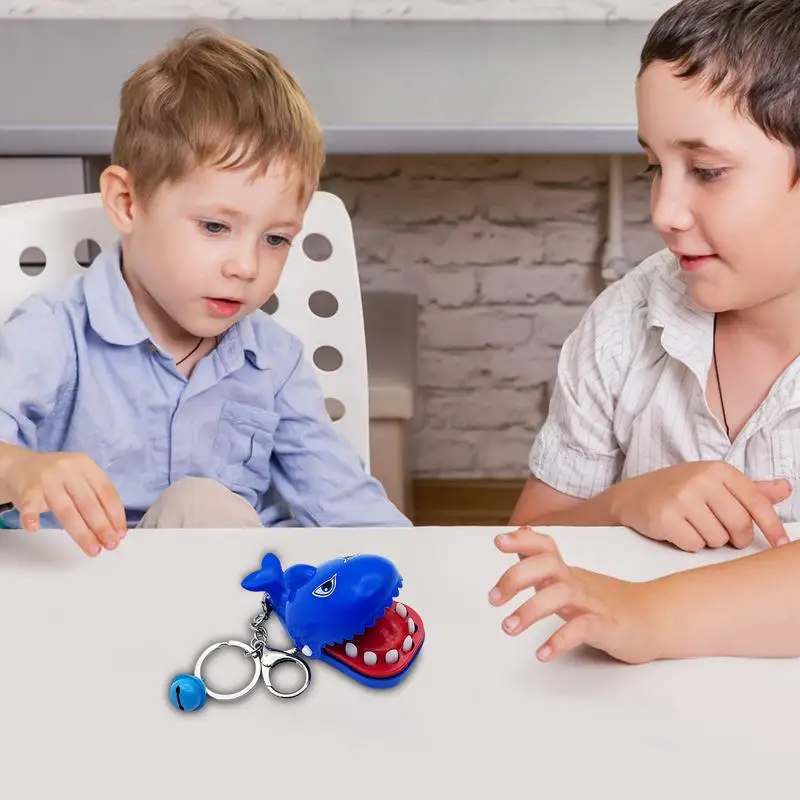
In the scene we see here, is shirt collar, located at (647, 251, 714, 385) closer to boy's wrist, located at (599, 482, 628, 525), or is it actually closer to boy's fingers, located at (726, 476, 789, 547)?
boy's wrist, located at (599, 482, 628, 525)

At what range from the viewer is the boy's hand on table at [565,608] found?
1.81 ft

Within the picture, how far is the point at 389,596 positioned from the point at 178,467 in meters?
0.58

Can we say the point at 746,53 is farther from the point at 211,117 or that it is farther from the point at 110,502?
the point at 110,502

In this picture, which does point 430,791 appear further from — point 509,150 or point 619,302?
point 509,150

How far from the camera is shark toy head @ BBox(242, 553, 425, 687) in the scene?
1.84ft

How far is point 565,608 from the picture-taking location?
569 mm

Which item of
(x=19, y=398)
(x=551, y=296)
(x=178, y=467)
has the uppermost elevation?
(x=19, y=398)

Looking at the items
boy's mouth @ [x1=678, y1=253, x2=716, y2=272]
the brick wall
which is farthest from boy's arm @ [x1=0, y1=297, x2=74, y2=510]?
the brick wall

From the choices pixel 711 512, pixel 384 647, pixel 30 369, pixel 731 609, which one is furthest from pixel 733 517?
pixel 30 369

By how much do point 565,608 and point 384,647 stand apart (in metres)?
0.09

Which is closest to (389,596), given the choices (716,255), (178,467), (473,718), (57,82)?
(473,718)

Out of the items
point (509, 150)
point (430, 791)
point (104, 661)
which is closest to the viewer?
point (430, 791)

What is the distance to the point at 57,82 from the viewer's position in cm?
173

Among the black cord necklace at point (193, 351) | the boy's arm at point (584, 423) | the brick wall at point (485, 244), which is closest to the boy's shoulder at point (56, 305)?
the black cord necklace at point (193, 351)
